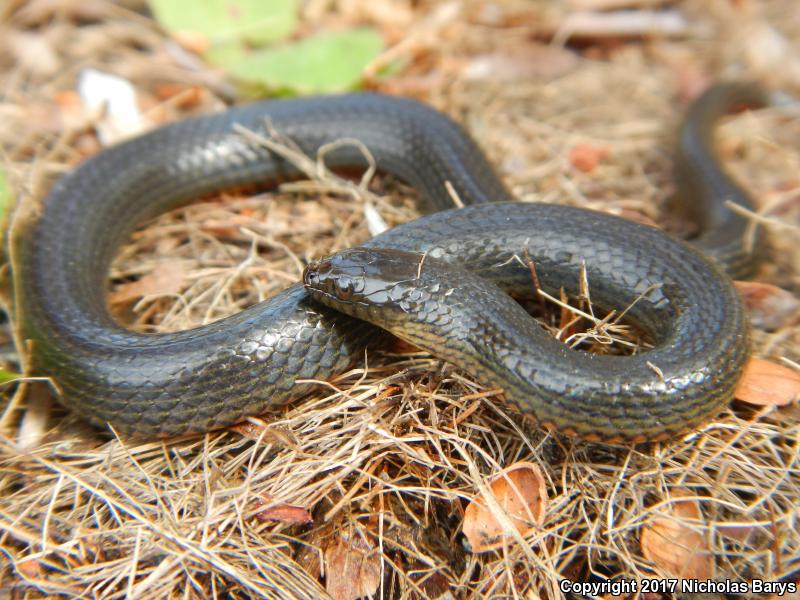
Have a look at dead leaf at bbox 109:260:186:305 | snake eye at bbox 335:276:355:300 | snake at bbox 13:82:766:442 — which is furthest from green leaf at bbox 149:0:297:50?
snake eye at bbox 335:276:355:300

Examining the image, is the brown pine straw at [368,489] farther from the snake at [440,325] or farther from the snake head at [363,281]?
the snake head at [363,281]

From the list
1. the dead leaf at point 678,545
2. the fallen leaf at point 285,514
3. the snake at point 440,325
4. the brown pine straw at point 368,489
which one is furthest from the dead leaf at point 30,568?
the dead leaf at point 678,545

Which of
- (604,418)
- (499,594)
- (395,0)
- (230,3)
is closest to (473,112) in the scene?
(395,0)

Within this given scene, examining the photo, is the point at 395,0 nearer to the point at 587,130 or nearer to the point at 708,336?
the point at 587,130

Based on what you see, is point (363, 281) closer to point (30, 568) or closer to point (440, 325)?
point (440, 325)

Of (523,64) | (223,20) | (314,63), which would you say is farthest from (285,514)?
(523,64)

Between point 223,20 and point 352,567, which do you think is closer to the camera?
point 352,567

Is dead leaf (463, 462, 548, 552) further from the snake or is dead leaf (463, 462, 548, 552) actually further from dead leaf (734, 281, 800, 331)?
dead leaf (734, 281, 800, 331)
